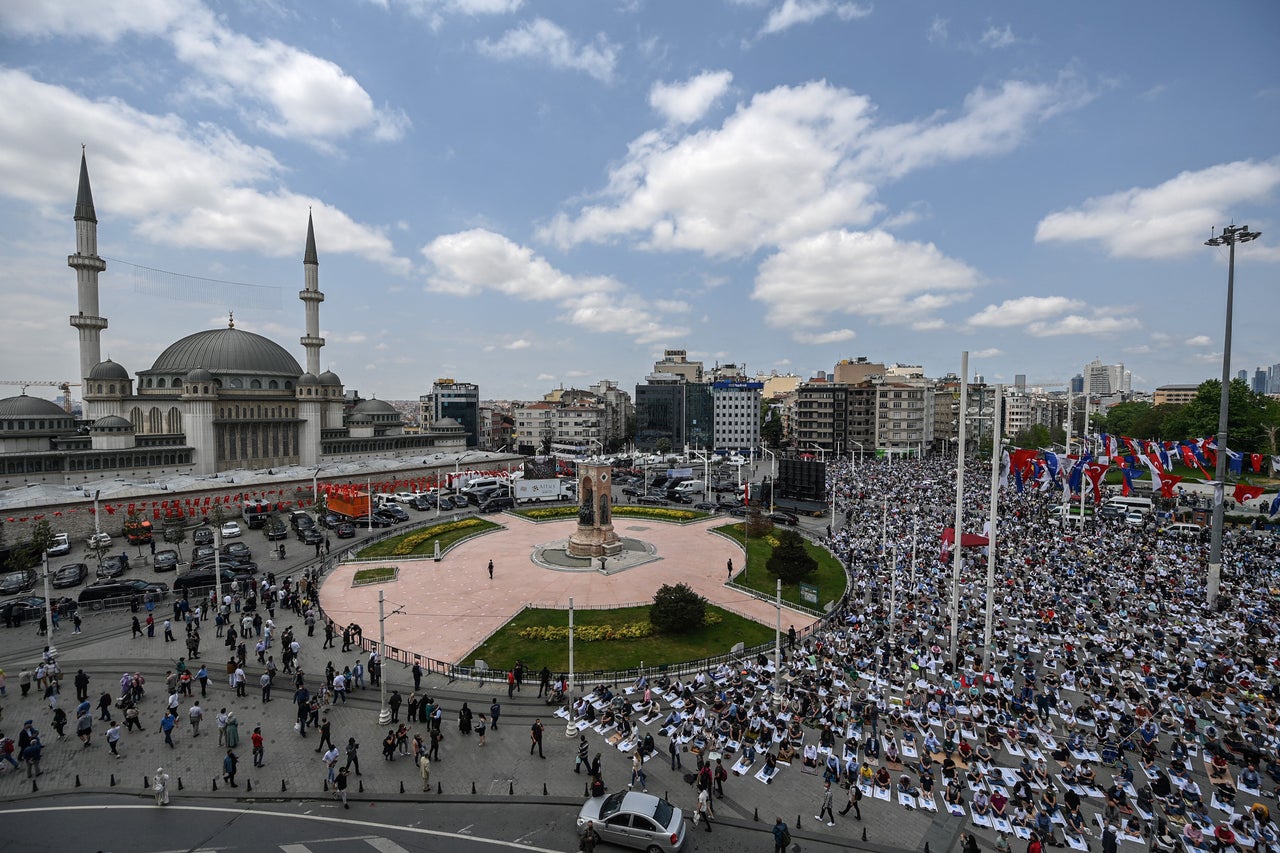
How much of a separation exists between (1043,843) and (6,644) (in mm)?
35091

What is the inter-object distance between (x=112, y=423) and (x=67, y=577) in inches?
1230

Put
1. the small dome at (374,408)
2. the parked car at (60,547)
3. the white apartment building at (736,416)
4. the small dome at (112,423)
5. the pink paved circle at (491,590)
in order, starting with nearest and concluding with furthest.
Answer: the pink paved circle at (491,590)
the parked car at (60,547)
the small dome at (112,423)
the small dome at (374,408)
the white apartment building at (736,416)

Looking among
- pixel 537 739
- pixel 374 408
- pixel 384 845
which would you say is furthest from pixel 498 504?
pixel 384 845

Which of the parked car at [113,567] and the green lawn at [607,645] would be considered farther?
the parked car at [113,567]

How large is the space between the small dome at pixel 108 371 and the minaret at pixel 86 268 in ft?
3.91

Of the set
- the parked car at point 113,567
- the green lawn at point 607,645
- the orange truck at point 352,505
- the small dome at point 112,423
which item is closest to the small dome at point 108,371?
the small dome at point 112,423

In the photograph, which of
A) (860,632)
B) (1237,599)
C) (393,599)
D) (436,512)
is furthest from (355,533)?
(1237,599)

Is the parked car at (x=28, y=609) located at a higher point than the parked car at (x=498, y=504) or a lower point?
higher

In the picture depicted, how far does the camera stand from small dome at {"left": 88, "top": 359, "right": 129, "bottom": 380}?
61.2m

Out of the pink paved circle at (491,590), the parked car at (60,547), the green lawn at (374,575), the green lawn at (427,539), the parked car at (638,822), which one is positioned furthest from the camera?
the green lawn at (427,539)

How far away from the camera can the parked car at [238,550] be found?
117 feet

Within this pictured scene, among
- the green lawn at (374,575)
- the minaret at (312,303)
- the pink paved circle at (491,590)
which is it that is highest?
the minaret at (312,303)

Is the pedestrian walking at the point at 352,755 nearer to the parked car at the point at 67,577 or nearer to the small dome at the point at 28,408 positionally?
the parked car at the point at 67,577

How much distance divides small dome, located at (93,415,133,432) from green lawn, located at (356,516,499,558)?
3346 centimetres
